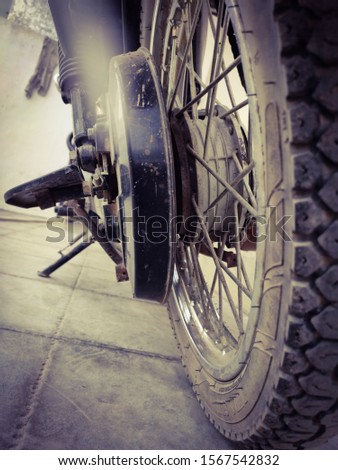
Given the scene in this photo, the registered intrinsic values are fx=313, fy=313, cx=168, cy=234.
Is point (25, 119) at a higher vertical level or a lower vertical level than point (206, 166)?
higher

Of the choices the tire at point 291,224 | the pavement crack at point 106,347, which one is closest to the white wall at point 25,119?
the pavement crack at point 106,347

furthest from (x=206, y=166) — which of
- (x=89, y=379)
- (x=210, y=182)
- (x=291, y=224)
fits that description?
(x=89, y=379)

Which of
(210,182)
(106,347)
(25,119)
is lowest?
(106,347)

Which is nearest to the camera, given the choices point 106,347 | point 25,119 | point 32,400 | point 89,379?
point 32,400

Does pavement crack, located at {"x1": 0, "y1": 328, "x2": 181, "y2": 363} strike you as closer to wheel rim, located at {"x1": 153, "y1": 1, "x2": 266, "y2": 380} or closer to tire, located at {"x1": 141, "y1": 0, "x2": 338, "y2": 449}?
wheel rim, located at {"x1": 153, "y1": 1, "x2": 266, "y2": 380}

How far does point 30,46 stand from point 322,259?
22.5ft

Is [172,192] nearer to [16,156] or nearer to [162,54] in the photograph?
[162,54]

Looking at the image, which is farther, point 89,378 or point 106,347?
point 106,347

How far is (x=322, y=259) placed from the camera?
424 mm

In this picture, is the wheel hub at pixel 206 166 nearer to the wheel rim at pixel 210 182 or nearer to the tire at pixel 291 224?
the wheel rim at pixel 210 182

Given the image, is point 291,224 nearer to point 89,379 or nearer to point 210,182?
point 210,182

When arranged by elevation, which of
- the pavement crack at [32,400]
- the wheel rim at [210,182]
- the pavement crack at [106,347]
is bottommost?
the pavement crack at [106,347]

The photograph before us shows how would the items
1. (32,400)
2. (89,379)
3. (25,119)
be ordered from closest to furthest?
(32,400), (89,379), (25,119)
